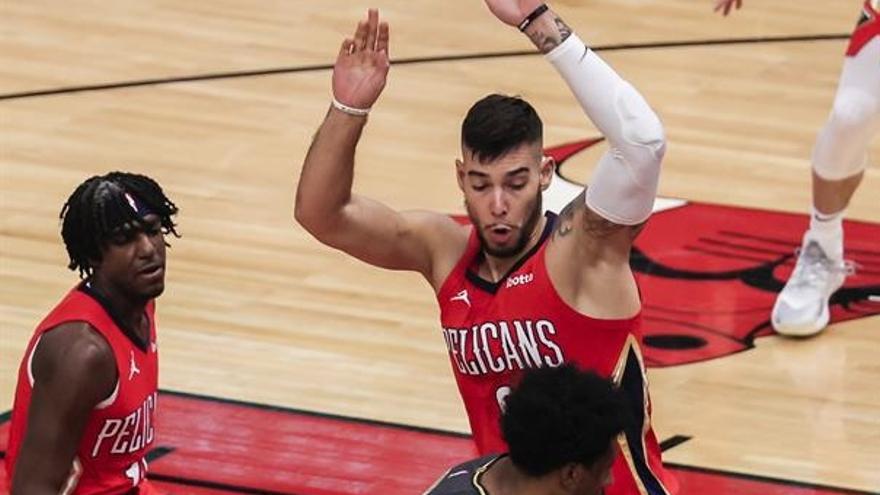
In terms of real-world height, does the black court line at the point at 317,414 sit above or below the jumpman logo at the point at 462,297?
below

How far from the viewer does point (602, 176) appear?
4.71 m

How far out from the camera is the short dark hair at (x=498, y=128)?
16.4 feet

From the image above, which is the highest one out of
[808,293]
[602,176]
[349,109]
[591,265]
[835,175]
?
[349,109]

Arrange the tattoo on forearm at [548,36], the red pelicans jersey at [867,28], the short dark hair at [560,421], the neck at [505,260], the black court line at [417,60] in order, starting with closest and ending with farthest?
the short dark hair at [560,421]
the tattoo on forearm at [548,36]
the neck at [505,260]
the red pelicans jersey at [867,28]
the black court line at [417,60]

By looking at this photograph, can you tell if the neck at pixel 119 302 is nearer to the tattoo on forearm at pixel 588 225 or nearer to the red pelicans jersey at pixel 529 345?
the red pelicans jersey at pixel 529 345

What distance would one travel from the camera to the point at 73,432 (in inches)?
192

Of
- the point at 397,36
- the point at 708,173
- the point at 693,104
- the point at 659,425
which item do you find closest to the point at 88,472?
the point at 659,425

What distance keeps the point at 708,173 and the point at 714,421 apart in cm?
272

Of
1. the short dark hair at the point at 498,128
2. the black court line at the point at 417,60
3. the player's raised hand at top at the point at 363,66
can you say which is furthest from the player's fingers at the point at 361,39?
the black court line at the point at 417,60

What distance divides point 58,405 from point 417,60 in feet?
22.4

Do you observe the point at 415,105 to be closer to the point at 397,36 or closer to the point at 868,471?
the point at 397,36

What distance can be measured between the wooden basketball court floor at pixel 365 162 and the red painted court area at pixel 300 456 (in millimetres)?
115

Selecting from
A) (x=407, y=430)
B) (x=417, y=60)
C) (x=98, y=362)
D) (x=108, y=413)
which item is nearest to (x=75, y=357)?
(x=98, y=362)

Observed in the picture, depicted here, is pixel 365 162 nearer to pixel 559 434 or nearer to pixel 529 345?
pixel 529 345
